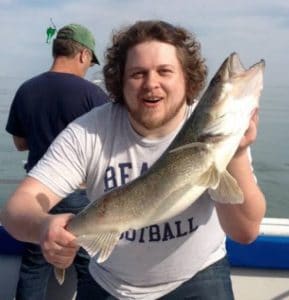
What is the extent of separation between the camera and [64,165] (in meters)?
2.21

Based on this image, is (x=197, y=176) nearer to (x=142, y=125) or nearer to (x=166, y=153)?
(x=166, y=153)

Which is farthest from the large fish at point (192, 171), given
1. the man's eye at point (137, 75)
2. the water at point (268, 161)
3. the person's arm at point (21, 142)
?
the water at point (268, 161)

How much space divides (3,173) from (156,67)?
234 inches

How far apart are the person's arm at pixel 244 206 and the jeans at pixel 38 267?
1324 mm

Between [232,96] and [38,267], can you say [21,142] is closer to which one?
[38,267]

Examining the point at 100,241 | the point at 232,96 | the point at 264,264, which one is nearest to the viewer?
the point at 232,96

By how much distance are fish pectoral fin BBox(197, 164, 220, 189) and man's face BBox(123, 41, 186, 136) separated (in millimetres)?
401

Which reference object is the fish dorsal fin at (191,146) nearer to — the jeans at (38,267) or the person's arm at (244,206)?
the person's arm at (244,206)

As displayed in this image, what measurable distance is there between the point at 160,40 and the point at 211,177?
0.67 meters

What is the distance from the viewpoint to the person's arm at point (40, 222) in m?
1.92

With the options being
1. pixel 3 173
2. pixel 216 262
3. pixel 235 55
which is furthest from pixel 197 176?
pixel 3 173

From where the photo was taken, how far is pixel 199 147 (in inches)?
73.6

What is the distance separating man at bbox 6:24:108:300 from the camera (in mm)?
3387

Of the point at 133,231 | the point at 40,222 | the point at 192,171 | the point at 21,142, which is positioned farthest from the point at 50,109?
the point at 192,171
